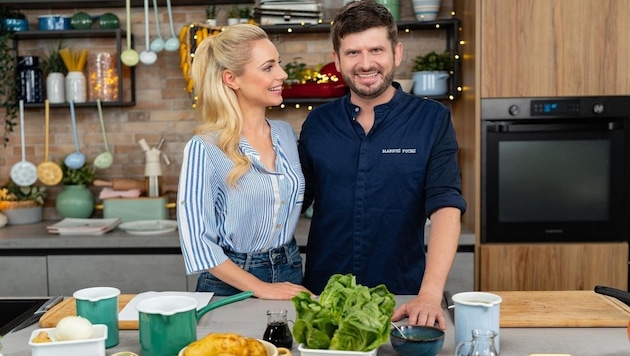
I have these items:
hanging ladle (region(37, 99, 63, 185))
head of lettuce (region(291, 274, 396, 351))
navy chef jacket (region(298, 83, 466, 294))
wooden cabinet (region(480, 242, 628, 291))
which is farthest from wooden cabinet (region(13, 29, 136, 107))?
head of lettuce (region(291, 274, 396, 351))

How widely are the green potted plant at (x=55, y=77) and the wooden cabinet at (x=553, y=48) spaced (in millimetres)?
2127

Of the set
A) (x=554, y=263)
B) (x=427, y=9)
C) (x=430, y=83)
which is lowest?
(x=554, y=263)

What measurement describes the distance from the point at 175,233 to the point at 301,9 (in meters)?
1.27

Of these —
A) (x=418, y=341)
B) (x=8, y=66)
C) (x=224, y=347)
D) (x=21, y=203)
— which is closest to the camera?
(x=224, y=347)

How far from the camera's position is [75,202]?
3.91m

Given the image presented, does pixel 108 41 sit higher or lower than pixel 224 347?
higher

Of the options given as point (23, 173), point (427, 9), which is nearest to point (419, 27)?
point (427, 9)

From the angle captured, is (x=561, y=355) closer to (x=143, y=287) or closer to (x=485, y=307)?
(x=485, y=307)

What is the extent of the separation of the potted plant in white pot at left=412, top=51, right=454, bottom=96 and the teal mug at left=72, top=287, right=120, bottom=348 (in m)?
2.39

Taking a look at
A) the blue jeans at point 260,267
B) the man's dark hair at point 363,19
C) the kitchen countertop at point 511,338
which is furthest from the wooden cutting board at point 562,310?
the man's dark hair at point 363,19

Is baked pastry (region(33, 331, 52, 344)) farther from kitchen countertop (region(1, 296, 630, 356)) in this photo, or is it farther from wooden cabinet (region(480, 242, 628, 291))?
wooden cabinet (region(480, 242, 628, 291))

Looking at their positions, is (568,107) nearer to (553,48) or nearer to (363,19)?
(553,48)

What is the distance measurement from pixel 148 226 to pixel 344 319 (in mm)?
→ 2370

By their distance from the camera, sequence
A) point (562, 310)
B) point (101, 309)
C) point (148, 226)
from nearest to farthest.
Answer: point (101, 309), point (562, 310), point (148, 226)
